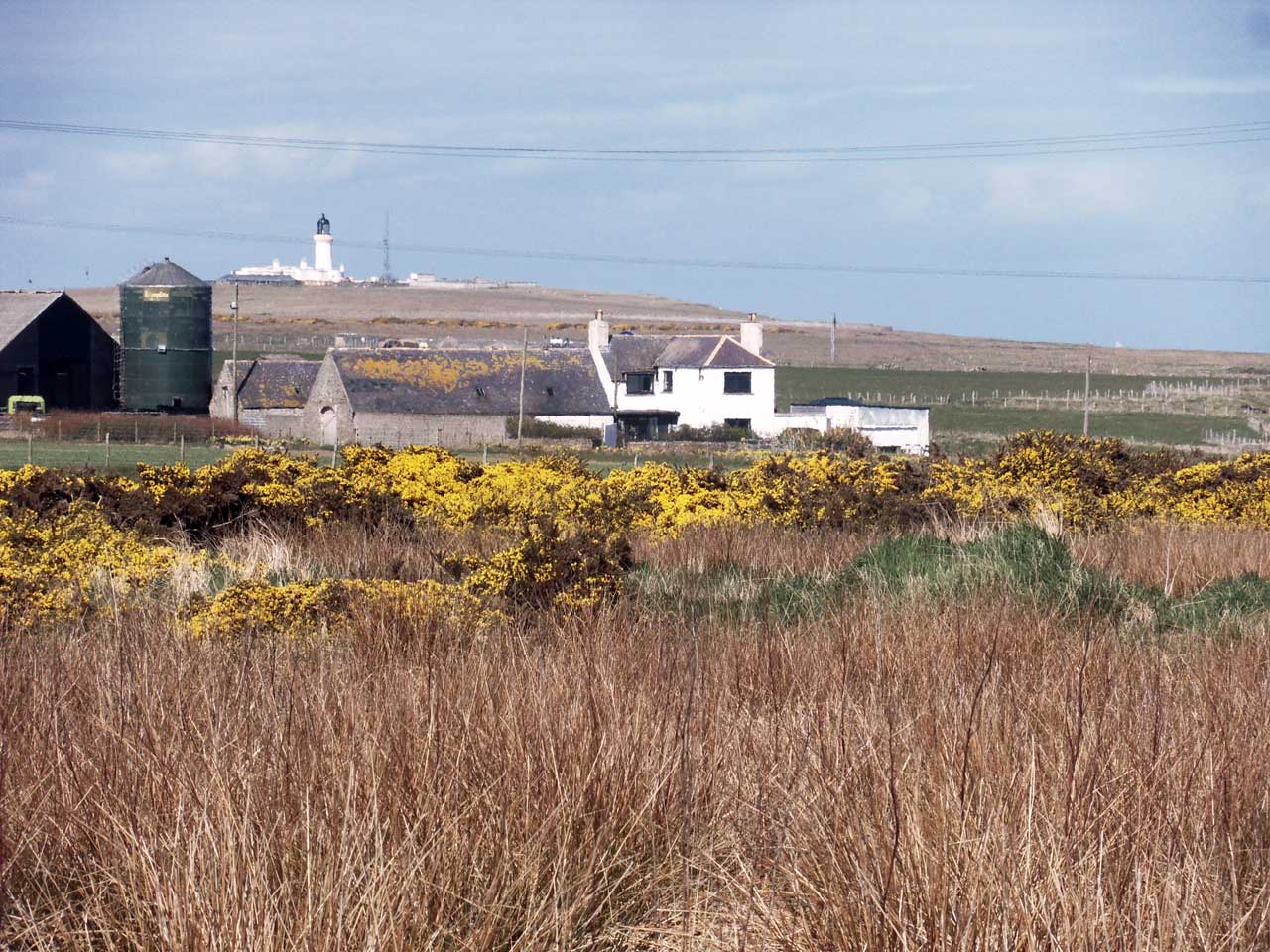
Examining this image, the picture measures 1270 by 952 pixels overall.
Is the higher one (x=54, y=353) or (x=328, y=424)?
(x=54, y=353)

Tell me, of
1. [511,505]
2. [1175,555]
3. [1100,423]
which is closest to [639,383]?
[1100,423]

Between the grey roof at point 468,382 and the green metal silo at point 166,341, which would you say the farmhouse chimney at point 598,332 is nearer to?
the grey roof at point 468,382

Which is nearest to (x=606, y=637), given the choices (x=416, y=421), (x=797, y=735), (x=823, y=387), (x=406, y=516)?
(x=797, y=735)

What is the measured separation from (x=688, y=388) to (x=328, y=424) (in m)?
17.3

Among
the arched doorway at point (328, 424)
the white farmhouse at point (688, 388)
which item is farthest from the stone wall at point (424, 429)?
the white farmhouse at point (688, 388)

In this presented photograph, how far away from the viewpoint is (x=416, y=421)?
211ft

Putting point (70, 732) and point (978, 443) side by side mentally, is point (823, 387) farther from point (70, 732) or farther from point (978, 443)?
point (70, 732)

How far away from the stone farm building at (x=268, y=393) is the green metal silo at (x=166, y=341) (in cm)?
183

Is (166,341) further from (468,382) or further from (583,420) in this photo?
(583,420)

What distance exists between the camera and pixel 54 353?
69.9 m

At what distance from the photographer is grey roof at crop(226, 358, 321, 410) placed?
69.7m

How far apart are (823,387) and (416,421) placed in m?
56.2

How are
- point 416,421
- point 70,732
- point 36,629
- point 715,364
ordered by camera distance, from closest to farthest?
point 70,732 < point 36,629 < point 416,421 < point 715,364

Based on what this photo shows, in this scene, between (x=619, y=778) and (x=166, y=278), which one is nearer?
(x=619, y=778)
